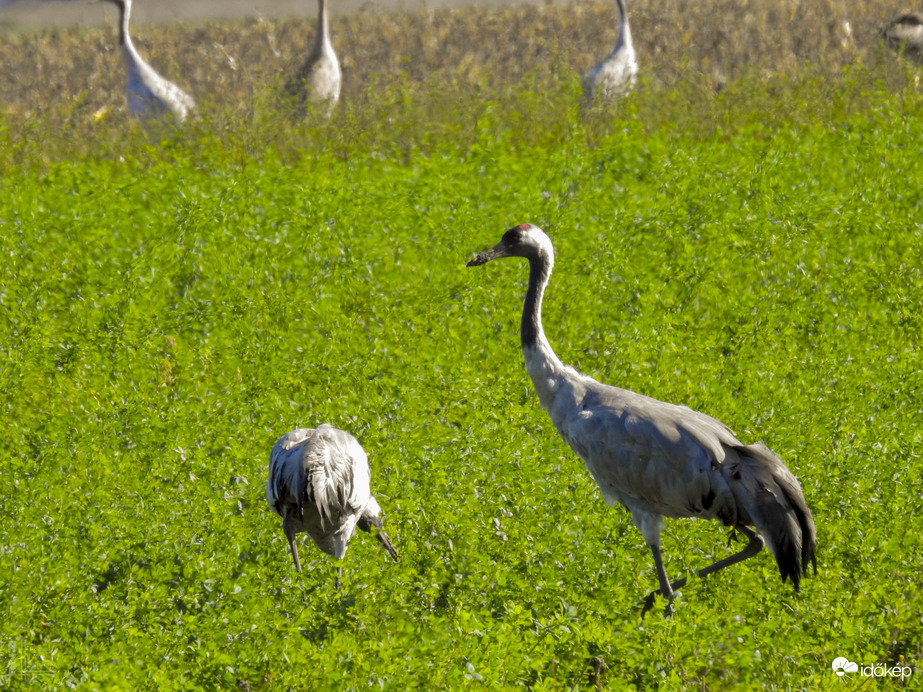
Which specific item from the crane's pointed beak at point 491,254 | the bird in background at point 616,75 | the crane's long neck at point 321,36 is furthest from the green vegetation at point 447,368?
the crane's long neck at point 321,36

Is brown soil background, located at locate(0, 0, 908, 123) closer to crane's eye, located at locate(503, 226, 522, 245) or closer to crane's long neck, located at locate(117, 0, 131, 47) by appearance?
crane's long neck, located at locate(117, 0, 131, 47)

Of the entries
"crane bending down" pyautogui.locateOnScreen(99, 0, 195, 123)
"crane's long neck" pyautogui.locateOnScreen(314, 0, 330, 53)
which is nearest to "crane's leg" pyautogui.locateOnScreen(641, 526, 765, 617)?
"crane bending down" pyautogui.locateOnScreen(99, 0, 195, 123)

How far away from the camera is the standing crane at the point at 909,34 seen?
14430 mm

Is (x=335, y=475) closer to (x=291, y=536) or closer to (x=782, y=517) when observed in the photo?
(x=291, y=536)

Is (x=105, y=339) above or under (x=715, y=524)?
under

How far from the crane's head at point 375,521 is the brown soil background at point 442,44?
846cm

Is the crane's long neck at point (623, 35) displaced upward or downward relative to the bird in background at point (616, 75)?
upward

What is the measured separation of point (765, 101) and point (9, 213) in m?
7.81

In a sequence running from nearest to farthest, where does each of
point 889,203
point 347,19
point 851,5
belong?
1. point 889,203
2. point 851,5
3. point 347,19

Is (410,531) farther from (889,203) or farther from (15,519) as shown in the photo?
(889,203)

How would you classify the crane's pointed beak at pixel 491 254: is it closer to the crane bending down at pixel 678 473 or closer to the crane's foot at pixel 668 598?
the crane bending down at pixel 678 473

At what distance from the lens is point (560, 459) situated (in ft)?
21.2

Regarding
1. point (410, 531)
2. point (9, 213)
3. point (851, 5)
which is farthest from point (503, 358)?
point (851, 5)

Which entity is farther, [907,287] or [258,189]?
[258,189]
